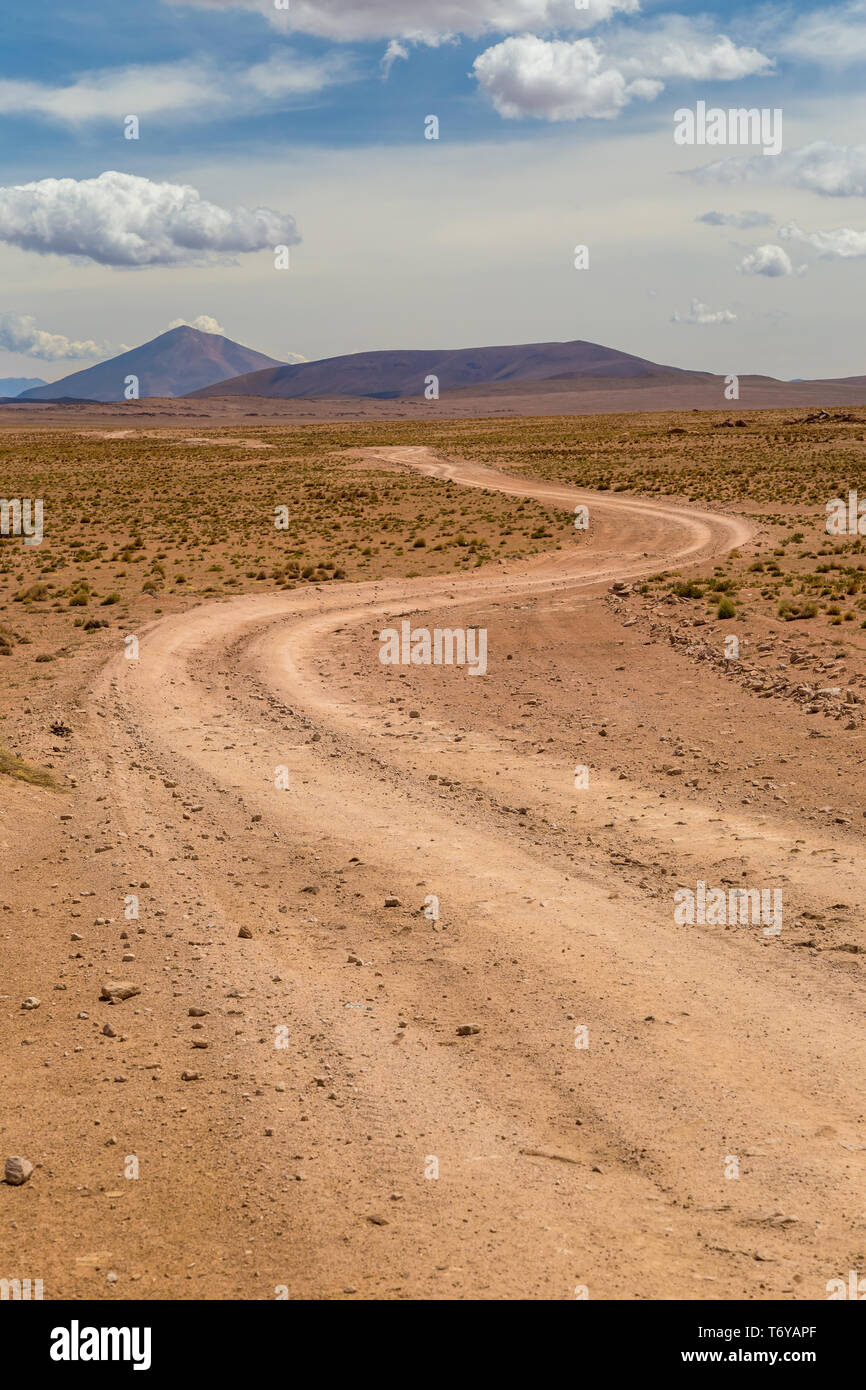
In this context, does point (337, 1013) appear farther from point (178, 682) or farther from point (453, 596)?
point (453, 596)

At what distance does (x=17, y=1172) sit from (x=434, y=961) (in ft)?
11.8

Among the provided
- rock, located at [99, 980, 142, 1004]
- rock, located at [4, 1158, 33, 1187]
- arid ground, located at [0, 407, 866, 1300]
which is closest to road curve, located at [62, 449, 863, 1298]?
arid ground, located at [0, 407, 866, 1300]

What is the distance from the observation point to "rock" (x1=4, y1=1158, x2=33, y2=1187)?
19.9 ft

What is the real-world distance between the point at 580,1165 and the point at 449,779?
7.61 meters

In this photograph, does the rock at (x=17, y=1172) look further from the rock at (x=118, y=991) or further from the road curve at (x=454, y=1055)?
the rock at (x=118, y=991)

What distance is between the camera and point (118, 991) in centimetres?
812

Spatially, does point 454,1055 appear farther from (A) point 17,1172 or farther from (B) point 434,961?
(A) point 17,1172

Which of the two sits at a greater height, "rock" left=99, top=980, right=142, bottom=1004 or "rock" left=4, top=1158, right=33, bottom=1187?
"rock" left=99, top=980, right=142, bottom=1004

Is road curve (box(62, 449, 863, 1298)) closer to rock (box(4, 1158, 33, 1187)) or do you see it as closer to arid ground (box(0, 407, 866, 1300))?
arid ground (box(0, 407, 866, 1300))

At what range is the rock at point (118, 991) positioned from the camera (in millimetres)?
8070

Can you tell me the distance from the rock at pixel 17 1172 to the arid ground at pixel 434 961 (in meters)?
0.17

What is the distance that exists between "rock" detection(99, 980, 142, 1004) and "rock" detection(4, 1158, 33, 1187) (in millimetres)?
1959

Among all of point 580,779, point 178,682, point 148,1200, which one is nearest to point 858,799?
point 580,779

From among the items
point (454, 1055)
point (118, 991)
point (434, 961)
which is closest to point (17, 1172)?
point (118, 991)
